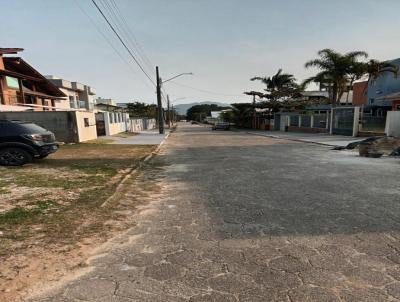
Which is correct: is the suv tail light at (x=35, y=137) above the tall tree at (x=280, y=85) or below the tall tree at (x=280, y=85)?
below

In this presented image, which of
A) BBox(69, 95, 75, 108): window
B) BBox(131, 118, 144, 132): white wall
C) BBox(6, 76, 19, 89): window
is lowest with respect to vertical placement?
BBox(131, 118, 144, 132): white wall

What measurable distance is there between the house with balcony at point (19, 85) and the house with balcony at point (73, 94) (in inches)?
230

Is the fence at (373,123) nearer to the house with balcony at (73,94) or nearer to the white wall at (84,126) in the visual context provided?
the white wall at (84,126)

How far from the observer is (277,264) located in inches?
135

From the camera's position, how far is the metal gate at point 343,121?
23.8 metres

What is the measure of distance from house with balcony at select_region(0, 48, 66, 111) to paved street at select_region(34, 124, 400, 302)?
20324 mm

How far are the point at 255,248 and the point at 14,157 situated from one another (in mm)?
9433

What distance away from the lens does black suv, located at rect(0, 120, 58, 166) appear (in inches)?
382

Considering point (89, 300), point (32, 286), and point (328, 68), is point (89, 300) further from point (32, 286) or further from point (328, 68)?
point (328, 68)

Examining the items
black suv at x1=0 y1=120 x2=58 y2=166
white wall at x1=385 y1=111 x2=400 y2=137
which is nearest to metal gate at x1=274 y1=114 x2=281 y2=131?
white wall at x1=385 y1=111 x2=400 y2=137

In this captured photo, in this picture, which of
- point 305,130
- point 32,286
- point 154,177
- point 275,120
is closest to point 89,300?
point 32,286

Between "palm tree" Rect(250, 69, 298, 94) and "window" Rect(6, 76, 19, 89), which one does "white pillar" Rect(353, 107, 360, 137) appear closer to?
"palm tree" Rect(250, 69, 298, 94)

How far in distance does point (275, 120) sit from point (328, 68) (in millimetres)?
11513

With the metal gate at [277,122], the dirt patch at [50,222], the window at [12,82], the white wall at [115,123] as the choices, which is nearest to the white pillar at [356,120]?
the metal gate at [277,122]
